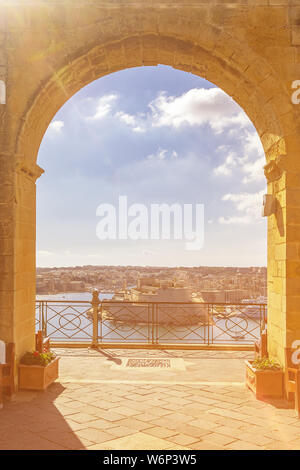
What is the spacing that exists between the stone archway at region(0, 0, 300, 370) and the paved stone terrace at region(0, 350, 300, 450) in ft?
2.84

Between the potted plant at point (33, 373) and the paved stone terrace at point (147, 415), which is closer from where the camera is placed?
the paved stone terrace at point (147, 415)

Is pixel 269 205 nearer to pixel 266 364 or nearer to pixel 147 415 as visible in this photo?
pixel 266 364

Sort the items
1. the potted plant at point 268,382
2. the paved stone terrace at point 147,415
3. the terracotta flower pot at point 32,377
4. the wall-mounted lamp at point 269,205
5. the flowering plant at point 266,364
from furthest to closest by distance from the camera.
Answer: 1. the wall-mounted lamp at point 269,205
2. the terracotta flower pot at point 32,377
3. the flowering plant at point 266,364
4. the potted plant at point 268,382
5. the paved stone terrace at point 147,415

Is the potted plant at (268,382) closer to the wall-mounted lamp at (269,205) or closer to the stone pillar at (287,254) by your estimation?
the stone pillar at (287,254)

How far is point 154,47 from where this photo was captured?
5578 mm

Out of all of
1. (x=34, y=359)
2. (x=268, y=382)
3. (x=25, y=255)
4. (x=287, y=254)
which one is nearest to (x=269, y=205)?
(x=287, y=254)

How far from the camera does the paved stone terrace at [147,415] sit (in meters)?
3.62

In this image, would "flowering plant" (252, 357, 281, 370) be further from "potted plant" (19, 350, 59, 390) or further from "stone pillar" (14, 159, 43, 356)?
"stone pillar" (14, 159, 43, 356)

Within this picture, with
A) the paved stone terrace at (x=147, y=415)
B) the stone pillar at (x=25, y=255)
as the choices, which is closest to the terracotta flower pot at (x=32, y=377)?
the paved stone terrace at (x=147, y=415)

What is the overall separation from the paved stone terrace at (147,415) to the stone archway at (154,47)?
864mm

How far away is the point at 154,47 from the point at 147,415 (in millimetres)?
4813
